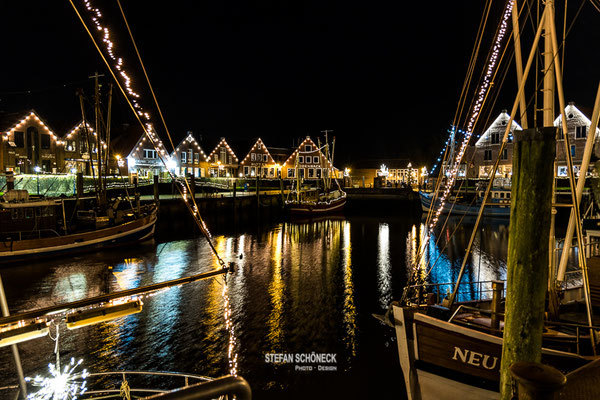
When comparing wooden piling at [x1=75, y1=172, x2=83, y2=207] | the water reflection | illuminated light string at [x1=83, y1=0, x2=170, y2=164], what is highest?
illuminated light string at [x1=83, y1=0, x2=170, y2=164]

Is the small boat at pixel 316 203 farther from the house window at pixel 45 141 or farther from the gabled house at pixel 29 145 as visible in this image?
the house window at pixel 45 141

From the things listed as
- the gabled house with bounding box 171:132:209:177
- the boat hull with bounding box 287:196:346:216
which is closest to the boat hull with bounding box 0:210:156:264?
the boat hull with bounding box 287:196:346:216

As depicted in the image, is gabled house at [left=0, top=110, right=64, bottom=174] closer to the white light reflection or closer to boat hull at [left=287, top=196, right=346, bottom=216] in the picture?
boat hull at [left=287, top=196, right=346, bottom=216]

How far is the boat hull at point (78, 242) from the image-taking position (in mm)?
19500

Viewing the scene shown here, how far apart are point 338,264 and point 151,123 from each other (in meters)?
16.0

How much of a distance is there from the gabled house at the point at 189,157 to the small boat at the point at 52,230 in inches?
1105

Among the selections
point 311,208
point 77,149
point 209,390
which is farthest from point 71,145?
point 209,390

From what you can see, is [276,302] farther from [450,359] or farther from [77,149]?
[77,149]

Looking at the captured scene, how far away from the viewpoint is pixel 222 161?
2307 inches

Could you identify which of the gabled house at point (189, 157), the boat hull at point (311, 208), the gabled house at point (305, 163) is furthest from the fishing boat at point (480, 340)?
the gabled house at point (305, 163)

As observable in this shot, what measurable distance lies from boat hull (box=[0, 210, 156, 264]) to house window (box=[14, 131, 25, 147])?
2094 cm

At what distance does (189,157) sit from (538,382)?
5496 centimetres

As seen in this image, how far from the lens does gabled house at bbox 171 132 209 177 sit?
174 feet

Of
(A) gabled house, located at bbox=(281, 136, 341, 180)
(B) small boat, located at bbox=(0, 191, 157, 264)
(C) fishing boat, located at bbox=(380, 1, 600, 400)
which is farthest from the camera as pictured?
(A) gabled house, located at bbox=(281, 136, 341, 180)
